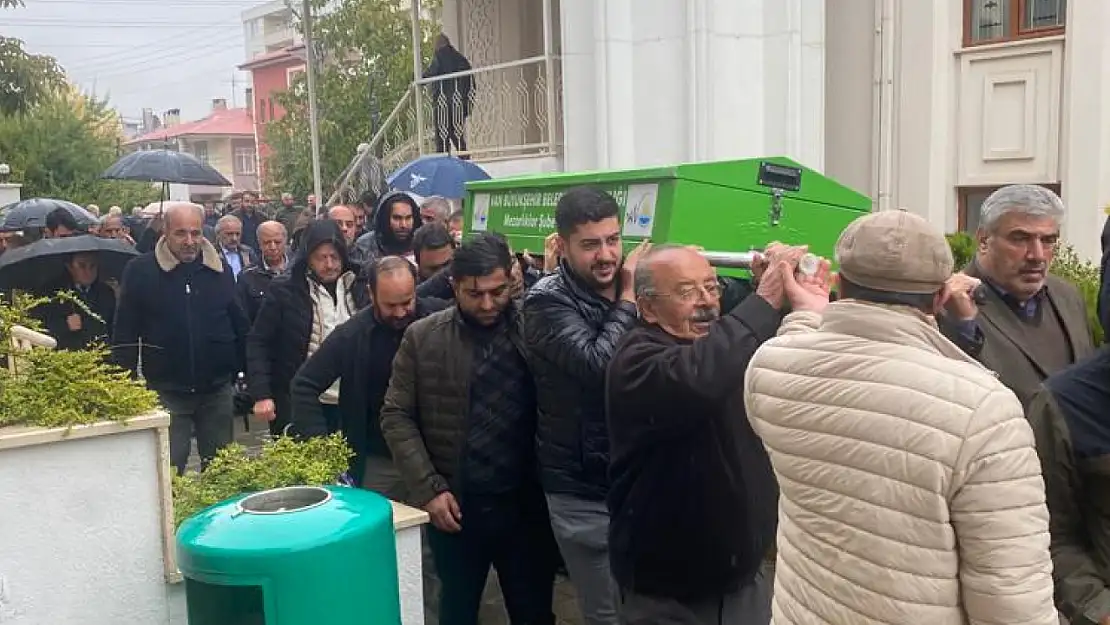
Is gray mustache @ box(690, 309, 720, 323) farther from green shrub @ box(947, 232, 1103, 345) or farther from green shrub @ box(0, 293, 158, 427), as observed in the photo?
green shrub @ box(947, 232, 1103, 345)

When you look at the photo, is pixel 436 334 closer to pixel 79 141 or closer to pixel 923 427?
pixel 923 427

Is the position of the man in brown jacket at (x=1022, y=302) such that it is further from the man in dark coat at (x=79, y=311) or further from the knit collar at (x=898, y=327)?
the man in dark coat at (x=79, y=311)

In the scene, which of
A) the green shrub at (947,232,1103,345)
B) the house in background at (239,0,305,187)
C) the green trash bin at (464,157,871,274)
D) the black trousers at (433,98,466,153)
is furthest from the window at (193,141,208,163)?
the green trash bin at (464,157,871,274)

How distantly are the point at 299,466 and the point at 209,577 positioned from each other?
0.72 m

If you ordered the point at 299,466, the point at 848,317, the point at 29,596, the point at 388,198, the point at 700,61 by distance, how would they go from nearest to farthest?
1. the point at 848,317
2. the point at 29,596
3. the point at 299,466
4. the point at 388,198
5. the point at 700,61

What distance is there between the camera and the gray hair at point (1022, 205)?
315 centimetres

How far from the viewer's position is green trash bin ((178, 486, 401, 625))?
2.50 metres

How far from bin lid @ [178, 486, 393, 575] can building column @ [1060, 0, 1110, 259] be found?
7.35 meters

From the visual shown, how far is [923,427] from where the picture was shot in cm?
192

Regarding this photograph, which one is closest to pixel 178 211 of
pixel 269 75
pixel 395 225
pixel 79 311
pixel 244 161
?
pixel 395 225

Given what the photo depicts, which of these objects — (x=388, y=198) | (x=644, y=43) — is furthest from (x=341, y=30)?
(x=388, y=198)

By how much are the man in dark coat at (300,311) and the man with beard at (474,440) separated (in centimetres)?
154

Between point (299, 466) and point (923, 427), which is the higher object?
point (923, 427)

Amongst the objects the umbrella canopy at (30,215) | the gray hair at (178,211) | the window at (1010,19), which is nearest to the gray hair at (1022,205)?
the gray hair at (178,211)
